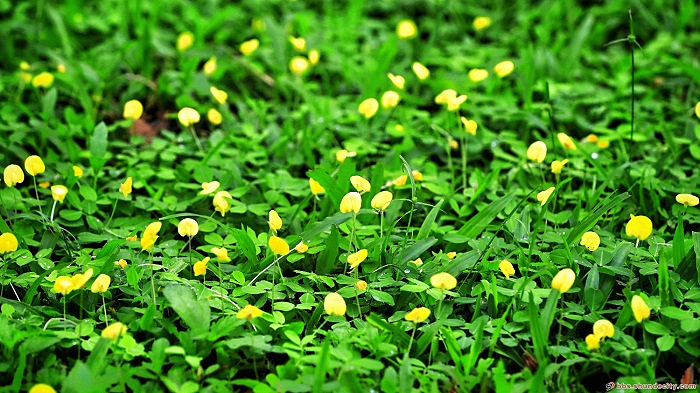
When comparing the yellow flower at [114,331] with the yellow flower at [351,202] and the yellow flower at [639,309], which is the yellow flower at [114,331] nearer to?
the yellow flower at [351,202]

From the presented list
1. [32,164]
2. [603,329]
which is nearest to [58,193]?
[32,164]

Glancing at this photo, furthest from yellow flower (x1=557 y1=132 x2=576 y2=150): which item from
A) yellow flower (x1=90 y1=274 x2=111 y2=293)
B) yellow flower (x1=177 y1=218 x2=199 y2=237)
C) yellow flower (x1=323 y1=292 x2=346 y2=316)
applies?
yellow flower (x1=90 y1=274 x2=111 y2=293)

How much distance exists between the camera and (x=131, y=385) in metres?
1.79

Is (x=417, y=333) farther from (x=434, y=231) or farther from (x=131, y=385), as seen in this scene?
(x=131, y=385)

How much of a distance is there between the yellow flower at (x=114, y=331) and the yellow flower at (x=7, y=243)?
0.44 m

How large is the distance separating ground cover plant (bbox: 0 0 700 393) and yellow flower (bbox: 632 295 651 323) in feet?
0.04

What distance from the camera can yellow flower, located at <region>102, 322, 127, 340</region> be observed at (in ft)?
5.96

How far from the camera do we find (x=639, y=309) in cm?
187

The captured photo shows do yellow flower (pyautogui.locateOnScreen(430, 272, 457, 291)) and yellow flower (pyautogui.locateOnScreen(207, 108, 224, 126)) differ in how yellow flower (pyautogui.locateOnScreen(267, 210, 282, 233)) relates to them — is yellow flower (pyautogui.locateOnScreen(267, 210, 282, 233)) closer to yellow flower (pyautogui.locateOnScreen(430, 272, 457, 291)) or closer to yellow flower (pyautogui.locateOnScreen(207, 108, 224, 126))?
yellow flower (pyautogui.locateOnScreen(430, 272, 457, 291))

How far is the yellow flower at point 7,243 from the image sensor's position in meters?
2.03

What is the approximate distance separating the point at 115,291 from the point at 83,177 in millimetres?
694

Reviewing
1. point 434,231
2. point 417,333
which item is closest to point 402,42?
point 434,231

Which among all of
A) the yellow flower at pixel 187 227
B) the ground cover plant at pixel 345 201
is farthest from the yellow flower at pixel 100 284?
the yellow flower at pixel 187 227

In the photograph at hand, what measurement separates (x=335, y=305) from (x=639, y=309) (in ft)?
2.53
